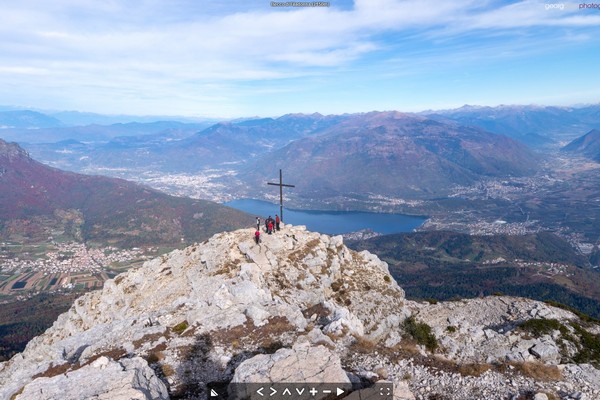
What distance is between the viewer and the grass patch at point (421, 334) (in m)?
33.3

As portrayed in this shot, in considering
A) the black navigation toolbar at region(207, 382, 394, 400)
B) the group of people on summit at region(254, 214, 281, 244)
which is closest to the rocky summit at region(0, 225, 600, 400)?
the black navigation toolbar at region(207, 382, 394, 400)

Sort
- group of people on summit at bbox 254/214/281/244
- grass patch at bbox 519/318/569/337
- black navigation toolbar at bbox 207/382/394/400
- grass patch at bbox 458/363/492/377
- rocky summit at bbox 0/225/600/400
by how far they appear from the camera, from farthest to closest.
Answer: group of people on summit at bbox 254/214/281/244
grass patch at bbox 519/318/569/337
grass patch at bbox 458/363/492/377
rocky summit at bbox 0/225/600/400
black navigation toolbar at bbox 207/382/394/400

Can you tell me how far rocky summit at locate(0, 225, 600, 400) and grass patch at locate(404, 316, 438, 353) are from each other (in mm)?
135

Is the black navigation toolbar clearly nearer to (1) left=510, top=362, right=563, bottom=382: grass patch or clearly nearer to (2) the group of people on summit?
(1) left=510, top=362, right=563, bottom=382: grass patch

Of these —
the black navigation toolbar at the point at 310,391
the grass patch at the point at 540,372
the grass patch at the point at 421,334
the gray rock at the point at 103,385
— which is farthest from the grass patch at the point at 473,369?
the gray rock at the point at 103,385

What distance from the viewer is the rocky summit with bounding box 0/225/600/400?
734 inches

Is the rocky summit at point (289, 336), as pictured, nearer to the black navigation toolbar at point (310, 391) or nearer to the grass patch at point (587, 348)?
the grass patch at point (587, 348)

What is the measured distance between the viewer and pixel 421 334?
3450 cm

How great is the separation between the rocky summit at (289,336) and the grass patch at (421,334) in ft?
0.44

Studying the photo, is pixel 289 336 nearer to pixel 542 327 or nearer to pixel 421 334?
pixel 421 334

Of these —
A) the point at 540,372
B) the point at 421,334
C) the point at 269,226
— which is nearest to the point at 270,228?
the point at 269,226

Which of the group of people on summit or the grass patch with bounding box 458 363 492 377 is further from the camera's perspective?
the group of people on summit

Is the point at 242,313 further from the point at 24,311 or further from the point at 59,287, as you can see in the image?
the point at 59,287

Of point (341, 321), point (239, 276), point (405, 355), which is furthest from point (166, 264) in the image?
point (405, 355)
